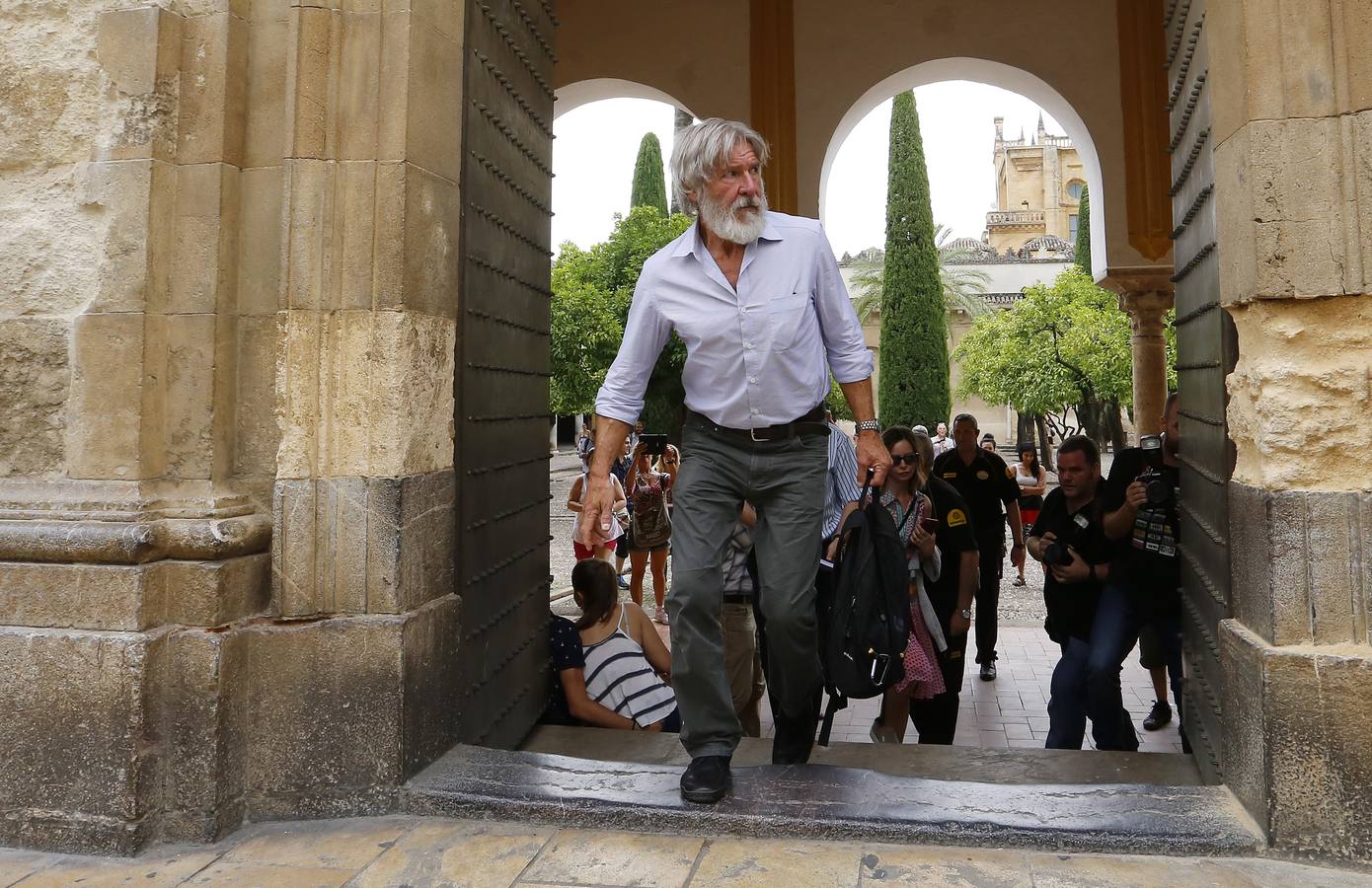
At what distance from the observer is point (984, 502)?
6492 mm

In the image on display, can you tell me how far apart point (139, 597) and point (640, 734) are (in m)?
1.81

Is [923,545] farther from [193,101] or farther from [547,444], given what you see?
[193,101]

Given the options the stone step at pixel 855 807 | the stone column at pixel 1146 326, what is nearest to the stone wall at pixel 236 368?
the stone step at pixel 855 807

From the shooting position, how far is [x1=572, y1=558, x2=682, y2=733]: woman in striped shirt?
4.25 m

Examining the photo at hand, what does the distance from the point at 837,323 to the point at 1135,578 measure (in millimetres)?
2002

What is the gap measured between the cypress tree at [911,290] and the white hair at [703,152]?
26.8m

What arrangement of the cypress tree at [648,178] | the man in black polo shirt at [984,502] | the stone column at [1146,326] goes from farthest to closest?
the cypress tree at [648,178], the stone column at [1146,326], the man in black polo shirt at [984,502]

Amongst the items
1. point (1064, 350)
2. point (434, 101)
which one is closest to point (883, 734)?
point (434, 101)

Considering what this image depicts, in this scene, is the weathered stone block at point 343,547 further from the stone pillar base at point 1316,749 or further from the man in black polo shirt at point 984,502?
the man in black polo shirt at point 984,502

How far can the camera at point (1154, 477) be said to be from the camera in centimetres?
410

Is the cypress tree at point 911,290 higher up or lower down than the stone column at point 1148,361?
higher up

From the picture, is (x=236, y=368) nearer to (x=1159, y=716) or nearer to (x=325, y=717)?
(x=325, y=717)

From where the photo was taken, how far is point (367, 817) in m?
2.89

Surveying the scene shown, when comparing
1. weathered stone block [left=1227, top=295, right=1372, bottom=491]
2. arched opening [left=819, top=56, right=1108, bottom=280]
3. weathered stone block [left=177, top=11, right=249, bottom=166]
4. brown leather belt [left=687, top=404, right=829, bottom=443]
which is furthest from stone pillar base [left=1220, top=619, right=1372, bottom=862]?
arched opening [left=819, top=56, right=1108, bottom=280]
